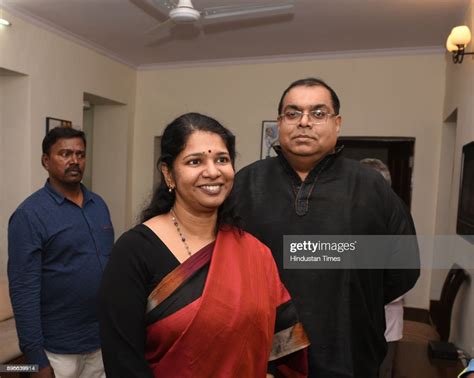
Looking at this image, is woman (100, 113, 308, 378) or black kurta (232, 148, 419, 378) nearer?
woman (100, 113, 308, 378)

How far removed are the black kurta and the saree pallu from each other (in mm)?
112

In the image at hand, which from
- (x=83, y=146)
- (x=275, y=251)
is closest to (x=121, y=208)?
(x=83, y=146)

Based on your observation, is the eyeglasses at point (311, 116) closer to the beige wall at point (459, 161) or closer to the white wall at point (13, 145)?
the beige wall at point (459, 161)

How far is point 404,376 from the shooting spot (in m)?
2.33

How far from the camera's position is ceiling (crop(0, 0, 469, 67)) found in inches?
132

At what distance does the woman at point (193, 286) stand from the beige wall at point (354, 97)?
3655mm

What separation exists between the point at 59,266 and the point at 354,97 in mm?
3697

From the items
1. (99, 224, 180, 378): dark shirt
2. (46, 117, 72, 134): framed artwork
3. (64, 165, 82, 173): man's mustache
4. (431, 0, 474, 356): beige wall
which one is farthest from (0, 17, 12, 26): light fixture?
(431, 0, 474, 356): beige wall

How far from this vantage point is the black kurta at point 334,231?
4.36 feet

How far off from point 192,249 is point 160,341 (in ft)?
0.81

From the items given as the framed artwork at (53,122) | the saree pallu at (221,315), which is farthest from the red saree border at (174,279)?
the framed artwork at (53,122)

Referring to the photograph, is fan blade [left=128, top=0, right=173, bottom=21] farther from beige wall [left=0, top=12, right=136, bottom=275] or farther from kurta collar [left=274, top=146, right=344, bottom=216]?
kurta collar [left=274, top=146, right=344, bottom=216]

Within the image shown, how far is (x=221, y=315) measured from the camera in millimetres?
Result: 1087

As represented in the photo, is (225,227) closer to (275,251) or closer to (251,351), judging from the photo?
(275,251)
